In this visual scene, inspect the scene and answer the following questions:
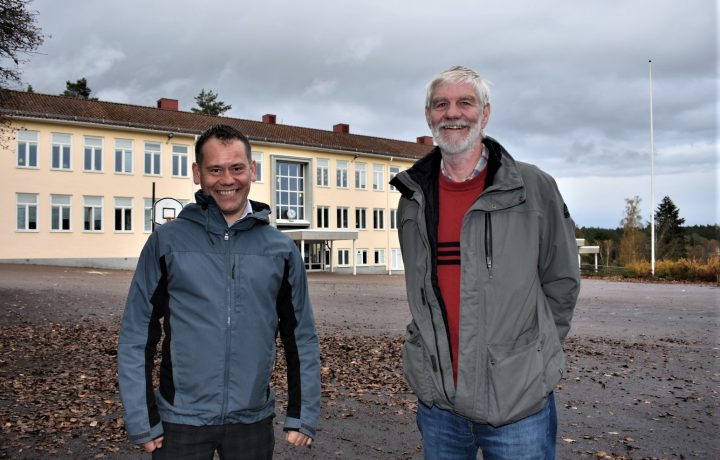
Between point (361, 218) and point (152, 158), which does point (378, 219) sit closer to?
point (361, 218)

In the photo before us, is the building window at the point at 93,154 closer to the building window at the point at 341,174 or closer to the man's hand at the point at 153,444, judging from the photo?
the building window at the point at 341,174

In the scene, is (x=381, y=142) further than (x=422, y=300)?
Yes

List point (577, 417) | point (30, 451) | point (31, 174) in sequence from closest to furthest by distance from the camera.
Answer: point (30, 451)
point (577, 417)
point (31, 174)

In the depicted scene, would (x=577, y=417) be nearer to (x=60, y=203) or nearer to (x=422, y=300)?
(x=422, y=300)

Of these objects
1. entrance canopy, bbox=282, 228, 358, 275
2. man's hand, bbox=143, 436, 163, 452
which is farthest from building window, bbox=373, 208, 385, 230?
man's hand, bbox=143, 436, 163, 452

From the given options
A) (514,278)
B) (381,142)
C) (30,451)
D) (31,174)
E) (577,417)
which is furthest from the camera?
(381,142)

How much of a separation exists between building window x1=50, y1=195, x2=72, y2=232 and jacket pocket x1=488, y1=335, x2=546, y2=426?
41.5 meters

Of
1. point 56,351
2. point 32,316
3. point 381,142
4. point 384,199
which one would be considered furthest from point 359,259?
point 56,351

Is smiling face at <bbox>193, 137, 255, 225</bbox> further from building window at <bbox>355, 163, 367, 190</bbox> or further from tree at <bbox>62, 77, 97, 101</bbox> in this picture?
tree at <bbox>62, 77, 97, 101</bbox>

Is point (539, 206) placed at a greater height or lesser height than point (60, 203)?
lesser

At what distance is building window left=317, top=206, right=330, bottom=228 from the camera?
52219mm

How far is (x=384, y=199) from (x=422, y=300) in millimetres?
53342

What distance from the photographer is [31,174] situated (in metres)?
38.9

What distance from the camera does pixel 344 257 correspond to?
5262cm
